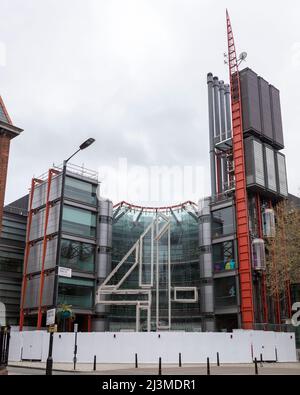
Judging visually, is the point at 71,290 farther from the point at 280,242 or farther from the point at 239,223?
the point at 280,242

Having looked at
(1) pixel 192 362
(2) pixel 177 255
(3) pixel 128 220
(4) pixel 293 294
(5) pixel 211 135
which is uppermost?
(5) pixel 211 135

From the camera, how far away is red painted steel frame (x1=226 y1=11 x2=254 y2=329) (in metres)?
54.6

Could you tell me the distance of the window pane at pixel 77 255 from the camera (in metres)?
59.6

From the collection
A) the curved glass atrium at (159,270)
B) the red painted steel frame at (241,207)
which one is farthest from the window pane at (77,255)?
the red painted steel frame at (241,207)

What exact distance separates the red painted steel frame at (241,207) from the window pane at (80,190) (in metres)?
20.0

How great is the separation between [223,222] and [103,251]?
55.2 ft

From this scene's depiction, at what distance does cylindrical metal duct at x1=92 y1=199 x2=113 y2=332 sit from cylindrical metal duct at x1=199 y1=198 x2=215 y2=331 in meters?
12.7

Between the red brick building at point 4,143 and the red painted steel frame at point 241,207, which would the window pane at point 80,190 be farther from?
the red brick building at point 4,143

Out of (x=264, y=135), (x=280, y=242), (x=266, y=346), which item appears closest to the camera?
(x=266, y=346)

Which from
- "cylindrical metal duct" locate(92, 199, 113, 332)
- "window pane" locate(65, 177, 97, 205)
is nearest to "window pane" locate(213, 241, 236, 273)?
"cylindrical metal duct" locate(92, 199, 113, 332)
